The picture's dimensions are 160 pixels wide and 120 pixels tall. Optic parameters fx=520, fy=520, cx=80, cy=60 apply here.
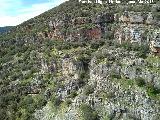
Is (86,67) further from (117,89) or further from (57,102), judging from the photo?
(117,89)

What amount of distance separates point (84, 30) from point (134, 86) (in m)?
40.9

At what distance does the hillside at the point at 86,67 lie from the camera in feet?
341

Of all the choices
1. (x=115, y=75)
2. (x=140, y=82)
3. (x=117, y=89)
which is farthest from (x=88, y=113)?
(x=140, y=82)

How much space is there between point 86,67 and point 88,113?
19261 millimetres

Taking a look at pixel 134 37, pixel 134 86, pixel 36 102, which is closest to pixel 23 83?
pixel 36 102

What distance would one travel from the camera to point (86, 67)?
12338 cm

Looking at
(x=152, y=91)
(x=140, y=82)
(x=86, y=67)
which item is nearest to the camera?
(x=152, y=91)

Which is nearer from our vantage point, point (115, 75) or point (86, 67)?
point (115, 75)

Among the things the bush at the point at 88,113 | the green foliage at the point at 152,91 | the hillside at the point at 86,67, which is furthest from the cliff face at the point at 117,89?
the bush at the point at 88,113

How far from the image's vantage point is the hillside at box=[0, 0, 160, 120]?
103875mm

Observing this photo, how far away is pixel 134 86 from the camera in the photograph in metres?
103

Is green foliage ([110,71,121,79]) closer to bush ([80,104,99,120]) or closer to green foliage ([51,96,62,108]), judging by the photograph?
bush ([80,104,99,120])

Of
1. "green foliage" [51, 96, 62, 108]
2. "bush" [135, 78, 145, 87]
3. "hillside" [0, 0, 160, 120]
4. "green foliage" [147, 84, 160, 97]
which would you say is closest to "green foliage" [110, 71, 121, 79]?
"hillside" [0, 0, 160, 120]

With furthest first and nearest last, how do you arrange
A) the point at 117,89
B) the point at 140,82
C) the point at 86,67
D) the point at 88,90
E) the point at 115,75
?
the point at 86,67 < the point at 88,90 < the point at 115,75 < the point at 117,89 < the point at 140,82
